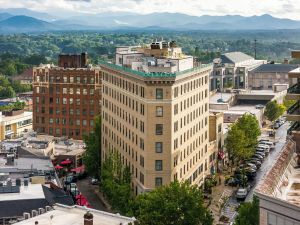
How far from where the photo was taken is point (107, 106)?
105250 mm

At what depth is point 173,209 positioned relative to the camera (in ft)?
210

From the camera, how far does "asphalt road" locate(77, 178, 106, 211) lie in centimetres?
9212

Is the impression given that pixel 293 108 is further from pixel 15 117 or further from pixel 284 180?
pixel 15 117

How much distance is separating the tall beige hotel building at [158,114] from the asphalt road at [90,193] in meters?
6.48

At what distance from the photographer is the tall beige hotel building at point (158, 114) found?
82.9 meters

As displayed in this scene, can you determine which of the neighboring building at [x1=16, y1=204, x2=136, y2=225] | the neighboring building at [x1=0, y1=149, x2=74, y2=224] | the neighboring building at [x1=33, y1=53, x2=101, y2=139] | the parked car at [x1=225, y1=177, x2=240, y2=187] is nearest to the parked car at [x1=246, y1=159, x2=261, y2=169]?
the parked car at [x1=225, y1=177, x2=240, y2=187]

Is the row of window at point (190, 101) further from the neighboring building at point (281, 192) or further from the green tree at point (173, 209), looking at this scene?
the neighboring building at point (281, 192)

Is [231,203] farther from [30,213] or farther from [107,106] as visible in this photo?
[30,213]

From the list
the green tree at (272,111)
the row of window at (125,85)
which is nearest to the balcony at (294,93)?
the row of window at (125,85)

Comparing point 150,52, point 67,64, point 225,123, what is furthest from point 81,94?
point 150,52

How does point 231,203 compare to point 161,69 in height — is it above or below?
below

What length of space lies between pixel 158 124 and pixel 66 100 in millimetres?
59503

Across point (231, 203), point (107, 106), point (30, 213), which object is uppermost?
point (107, 106)

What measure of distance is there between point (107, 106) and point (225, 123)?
40.1 metres
